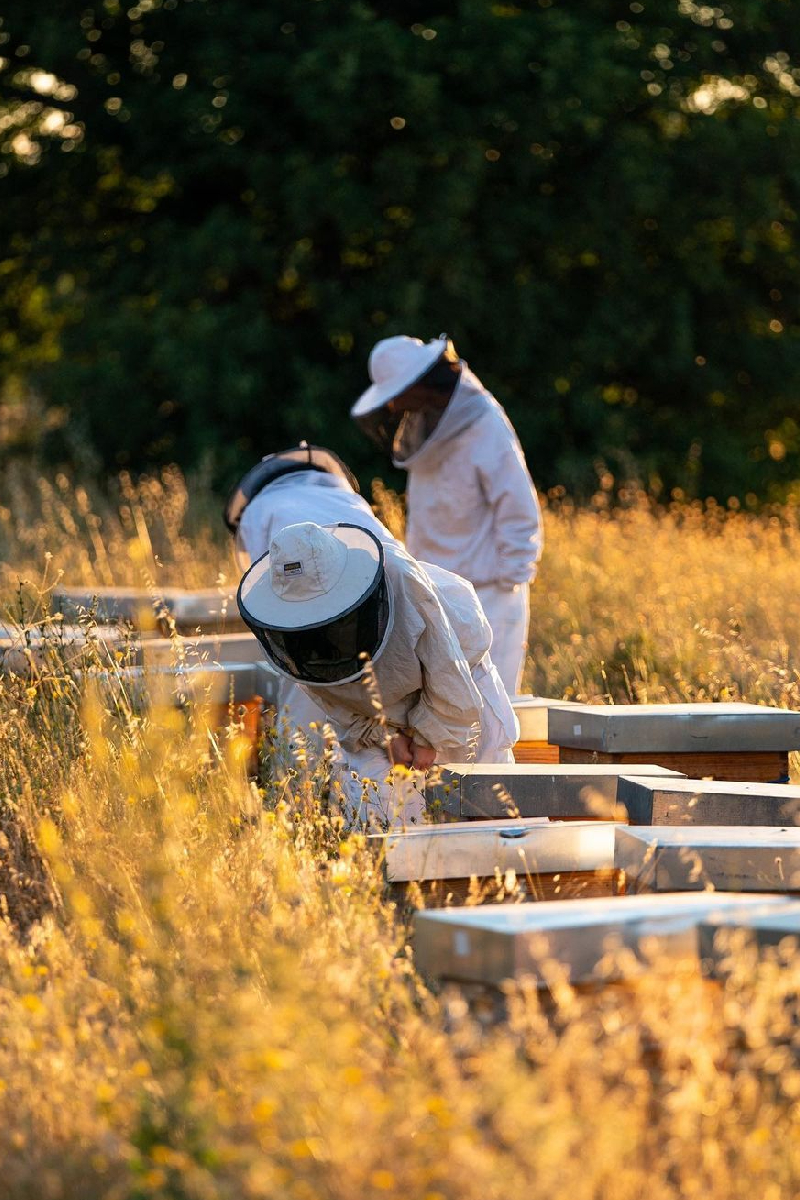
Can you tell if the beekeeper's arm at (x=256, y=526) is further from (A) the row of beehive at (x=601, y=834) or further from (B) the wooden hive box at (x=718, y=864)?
(B) the wooden hive box at (x=718, y=864)

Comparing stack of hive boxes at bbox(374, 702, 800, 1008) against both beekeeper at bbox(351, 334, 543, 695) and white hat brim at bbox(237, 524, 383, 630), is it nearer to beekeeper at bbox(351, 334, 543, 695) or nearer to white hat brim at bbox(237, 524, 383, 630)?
white hat brim at bbox(237, 524, 383, 630)

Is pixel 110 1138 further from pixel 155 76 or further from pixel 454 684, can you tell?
pixel 155 76

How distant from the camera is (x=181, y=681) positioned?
429 cm

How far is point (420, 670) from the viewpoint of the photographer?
4.34 meters

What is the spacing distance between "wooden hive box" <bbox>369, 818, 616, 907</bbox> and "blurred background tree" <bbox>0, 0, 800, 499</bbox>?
10.8 m

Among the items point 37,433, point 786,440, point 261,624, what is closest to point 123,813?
point 261,624

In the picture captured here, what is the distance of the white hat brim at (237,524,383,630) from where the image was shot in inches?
151

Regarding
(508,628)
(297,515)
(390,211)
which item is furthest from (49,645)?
(390,211)

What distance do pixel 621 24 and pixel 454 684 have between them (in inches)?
476

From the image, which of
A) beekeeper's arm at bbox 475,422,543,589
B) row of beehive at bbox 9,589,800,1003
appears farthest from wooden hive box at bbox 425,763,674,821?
beekeeper's arm at bbox 475,422,543,589

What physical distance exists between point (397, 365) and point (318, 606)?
9.70 feet

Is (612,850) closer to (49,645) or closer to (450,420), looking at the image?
(49,645)

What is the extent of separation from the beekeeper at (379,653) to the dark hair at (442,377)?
1.88 meters

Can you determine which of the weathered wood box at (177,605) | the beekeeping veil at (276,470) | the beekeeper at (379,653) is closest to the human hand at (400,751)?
the beekeeper at (379,653)
